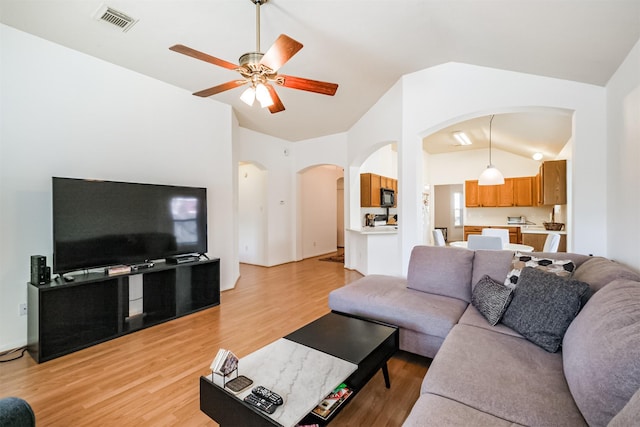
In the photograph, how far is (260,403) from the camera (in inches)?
49.7

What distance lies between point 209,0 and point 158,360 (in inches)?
123

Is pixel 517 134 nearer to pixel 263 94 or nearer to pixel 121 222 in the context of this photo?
pixel 263 94

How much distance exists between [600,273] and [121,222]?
412 cm

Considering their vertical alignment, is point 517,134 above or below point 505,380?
above

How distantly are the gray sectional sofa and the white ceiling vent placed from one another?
10.5ft

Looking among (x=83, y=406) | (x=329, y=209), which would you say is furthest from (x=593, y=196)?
(x=329, y=209)

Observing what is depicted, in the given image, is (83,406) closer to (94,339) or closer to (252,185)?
(94,339)

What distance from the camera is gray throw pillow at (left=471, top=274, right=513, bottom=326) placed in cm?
201

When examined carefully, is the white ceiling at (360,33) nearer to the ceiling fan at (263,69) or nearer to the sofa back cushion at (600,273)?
the ceiling fan at (263,69)

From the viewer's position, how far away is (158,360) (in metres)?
2.46

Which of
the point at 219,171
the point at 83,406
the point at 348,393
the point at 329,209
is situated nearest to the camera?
the point at 348,393

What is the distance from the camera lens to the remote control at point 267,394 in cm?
127

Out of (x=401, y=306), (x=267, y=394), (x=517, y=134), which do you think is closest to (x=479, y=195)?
(x=517, y=134)

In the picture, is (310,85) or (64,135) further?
(64,135)
